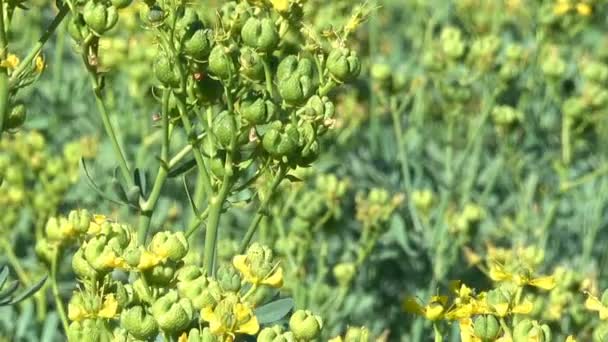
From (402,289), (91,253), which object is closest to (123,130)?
(402,289)

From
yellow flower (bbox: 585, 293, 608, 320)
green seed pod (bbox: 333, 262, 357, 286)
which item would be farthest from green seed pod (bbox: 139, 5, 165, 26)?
green seed pod (bbox: 333, 262, 357, 286)

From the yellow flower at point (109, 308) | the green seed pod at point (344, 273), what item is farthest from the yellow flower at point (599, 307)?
the green seed pod at point (344, 273)

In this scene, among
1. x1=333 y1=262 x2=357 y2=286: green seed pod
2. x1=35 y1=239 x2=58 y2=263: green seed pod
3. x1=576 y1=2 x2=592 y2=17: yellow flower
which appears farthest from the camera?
x1=576 y1=2 x2=592 y2=17: yellow flower

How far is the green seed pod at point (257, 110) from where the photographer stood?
1.85 m

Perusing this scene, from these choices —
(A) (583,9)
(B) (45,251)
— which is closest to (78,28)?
(B) (45,251)

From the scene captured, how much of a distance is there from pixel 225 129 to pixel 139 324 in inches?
16.3

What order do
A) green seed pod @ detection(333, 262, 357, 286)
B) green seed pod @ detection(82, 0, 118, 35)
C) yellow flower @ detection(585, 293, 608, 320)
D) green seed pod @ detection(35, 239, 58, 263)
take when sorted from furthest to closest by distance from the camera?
green seed pod @ detection(333, 262, 357, 286)
green seed pod @ detection(35, 239, 58, 263)
green seed pod @ detection(82, 0, 118, 35)
yellow flower @ detection(585, 293, 608, 320)

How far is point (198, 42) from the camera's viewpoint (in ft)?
6.20

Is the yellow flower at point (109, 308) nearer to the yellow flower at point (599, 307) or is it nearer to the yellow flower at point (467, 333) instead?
the yellow flower at point (467, 333)

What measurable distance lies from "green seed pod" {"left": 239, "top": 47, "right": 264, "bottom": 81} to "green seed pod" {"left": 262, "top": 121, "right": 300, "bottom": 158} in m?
0.11

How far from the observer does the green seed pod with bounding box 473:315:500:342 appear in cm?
169

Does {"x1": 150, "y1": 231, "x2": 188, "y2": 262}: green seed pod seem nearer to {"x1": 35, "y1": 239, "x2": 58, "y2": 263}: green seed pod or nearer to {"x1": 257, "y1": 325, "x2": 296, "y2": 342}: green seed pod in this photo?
{"x1": 257, "y1": 325, "x2": 296, "y2": 342}: green seed pod

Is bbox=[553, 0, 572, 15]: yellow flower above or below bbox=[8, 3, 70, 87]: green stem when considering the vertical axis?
below

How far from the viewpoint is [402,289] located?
3678 millimetres
